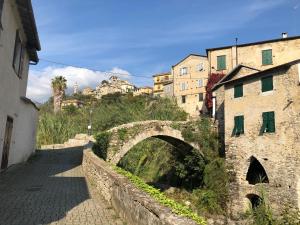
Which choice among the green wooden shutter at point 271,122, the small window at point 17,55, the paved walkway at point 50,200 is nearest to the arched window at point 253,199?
the green wooden shutter at point 271,122

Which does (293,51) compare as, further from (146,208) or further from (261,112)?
(146,208)

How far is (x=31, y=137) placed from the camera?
1878cm

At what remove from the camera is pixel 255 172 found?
22672 mm

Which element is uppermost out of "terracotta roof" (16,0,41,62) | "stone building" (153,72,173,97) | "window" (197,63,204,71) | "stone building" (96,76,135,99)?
"stone building" (96,76,135,99)

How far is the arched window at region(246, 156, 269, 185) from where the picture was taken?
871 inches

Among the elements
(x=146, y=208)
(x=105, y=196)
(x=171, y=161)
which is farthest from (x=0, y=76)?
(x=171, y=161)

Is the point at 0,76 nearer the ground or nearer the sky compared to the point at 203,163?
nearer the sky

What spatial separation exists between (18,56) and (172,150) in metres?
18.7

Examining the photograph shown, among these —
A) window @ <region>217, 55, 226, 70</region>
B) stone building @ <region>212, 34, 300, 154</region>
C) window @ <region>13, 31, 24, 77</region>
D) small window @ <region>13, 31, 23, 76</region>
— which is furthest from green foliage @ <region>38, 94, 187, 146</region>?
small window @ <region>13, 31, 23, 76</region>

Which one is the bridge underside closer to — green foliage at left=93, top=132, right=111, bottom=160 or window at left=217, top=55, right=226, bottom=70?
green foliage at left=93, top=132, right=111, bottom=160

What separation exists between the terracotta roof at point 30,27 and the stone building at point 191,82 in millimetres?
27441

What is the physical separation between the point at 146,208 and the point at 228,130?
19.1 metres

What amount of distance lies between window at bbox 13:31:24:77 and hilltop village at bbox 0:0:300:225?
0.09 metres

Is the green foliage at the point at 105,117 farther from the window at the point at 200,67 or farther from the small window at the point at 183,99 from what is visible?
the window at the point at 200,67
